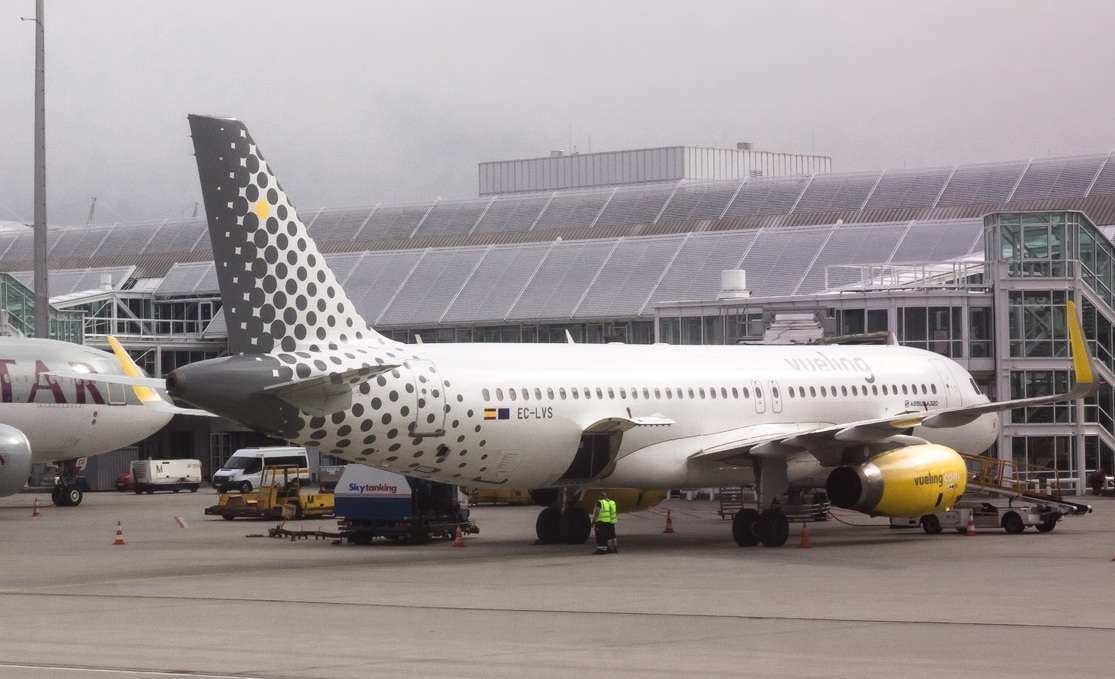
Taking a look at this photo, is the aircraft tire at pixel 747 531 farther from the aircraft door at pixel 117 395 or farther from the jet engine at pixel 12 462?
the aircraft door at pixel 117 395

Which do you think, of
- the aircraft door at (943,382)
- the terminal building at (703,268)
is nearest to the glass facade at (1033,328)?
the terminal building at (703,268)

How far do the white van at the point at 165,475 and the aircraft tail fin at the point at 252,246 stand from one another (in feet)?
149

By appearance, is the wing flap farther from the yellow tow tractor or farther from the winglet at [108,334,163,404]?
the winglet at [108,334,163,404]

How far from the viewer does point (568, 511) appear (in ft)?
119

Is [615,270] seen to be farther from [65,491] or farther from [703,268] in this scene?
[65,491]

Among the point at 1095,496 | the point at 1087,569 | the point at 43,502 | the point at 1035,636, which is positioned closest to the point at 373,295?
the point at 43,502

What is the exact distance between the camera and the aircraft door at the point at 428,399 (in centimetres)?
3078

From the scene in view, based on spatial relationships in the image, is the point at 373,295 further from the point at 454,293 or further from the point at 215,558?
the point at 215,558

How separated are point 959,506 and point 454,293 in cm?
3789

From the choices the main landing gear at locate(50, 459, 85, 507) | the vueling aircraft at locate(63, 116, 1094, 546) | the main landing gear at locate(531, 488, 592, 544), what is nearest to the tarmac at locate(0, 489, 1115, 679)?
the main landing gear at locate(531, 488, 592, 544)

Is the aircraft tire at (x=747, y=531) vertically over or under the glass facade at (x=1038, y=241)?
under

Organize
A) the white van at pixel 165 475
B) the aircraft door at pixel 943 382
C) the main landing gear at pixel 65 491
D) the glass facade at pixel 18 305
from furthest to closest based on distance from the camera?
the white van at pixel 165 475 < the glass facade at pixel 18 305 < the main landing gear at pixel 65 491 < the aircraft door at pixel 943 382

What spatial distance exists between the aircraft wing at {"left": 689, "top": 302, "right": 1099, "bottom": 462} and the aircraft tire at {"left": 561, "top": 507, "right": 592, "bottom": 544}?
2920mm

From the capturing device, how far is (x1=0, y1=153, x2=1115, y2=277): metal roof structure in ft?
232
